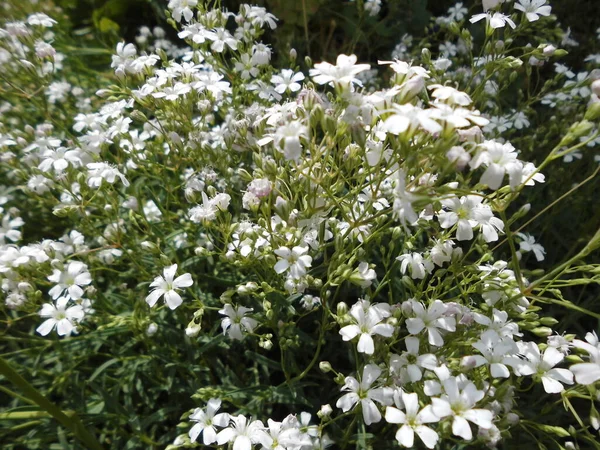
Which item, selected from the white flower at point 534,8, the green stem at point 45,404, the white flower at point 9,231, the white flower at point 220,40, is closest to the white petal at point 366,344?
the green stem at point 45,404

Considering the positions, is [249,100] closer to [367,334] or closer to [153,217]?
[153,217]

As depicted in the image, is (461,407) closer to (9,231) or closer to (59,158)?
(59,158)

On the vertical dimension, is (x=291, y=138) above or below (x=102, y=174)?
above

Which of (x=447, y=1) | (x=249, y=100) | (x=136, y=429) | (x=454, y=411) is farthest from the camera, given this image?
(x=447, y=1)

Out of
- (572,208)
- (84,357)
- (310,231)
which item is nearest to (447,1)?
(572,208)

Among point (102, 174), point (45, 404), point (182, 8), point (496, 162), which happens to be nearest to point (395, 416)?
point (496, 162)

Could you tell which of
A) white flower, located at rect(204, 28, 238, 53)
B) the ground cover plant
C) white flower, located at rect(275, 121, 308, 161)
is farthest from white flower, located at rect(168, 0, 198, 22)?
white flower, located at rect(275, 121, 308, 161)
